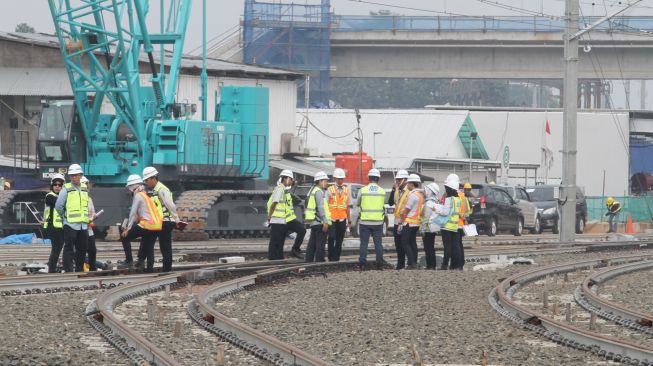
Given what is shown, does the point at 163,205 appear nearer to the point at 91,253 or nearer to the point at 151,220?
the point at 151,220

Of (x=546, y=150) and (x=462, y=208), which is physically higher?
(x=546, y=150)

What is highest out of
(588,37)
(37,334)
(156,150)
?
(588,37)

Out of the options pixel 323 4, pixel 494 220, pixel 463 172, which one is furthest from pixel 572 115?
pixel 323 4

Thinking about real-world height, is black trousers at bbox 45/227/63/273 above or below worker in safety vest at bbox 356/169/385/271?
below

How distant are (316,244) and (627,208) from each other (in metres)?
37.3

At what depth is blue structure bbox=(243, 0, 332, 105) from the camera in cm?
8469

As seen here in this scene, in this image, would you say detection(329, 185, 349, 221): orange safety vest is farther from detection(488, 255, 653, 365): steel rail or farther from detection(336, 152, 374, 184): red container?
detection(336, 152, 374, 184): red container

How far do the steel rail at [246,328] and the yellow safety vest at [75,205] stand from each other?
9.10 feet

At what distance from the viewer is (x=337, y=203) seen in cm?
2442

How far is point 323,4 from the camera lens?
86.9 metres

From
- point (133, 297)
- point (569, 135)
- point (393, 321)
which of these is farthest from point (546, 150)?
point (393, 321)

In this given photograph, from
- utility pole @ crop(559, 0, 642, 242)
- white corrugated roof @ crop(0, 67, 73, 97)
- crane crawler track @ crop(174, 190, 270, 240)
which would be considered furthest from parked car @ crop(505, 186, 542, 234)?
white corrugated roof @ crop(0, 67, 73, 97)

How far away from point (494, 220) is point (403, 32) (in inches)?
1552

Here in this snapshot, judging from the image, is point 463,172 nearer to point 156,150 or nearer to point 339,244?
point 156,150
